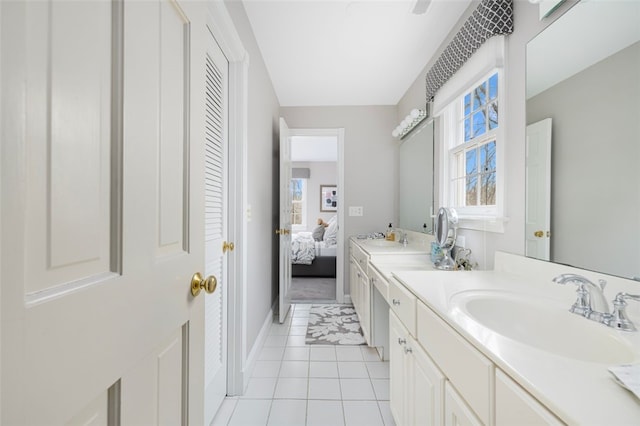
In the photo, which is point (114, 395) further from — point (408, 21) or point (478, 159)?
point (408, 21)

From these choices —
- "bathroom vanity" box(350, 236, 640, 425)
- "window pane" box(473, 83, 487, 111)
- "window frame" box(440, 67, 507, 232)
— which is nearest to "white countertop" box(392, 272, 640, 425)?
"bathroom vanity" box(350, 236, 640, 425)

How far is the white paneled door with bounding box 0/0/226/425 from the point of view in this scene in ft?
1.06

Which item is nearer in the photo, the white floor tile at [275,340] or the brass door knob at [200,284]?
the brass door knob at [200,284]

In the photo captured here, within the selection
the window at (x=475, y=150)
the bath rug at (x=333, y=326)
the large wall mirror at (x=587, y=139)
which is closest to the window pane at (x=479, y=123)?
the window at (x=475, y=150)

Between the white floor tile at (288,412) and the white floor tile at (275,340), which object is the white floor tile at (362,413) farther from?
the white floor tile at (275,340)

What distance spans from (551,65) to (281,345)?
2.44 meters

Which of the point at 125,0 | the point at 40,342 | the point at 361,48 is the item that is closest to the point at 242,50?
the point at 361,48

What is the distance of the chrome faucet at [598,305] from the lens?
28.5 inches

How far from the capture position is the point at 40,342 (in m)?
0.34

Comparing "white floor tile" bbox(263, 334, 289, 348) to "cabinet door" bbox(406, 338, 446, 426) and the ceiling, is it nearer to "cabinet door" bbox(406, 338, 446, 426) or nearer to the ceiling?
"cabinet door" bbox(406, 338, 446, 426)

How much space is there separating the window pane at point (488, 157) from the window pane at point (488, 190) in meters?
0.04

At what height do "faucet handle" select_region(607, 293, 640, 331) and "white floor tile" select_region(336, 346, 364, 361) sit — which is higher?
"faucet handle" select_region(607, 293, 640, 331)

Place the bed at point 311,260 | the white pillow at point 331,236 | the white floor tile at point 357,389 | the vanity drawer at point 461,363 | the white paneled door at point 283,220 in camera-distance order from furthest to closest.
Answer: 1. the white pillow at point 331,236
2. the bed at point 311,260
3. the white paneled door at point 283,220
4. the white floor tile at point 357,389
5. the vanity drawer at point 461,363

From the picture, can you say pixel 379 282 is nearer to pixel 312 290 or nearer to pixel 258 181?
pixel 258 181
